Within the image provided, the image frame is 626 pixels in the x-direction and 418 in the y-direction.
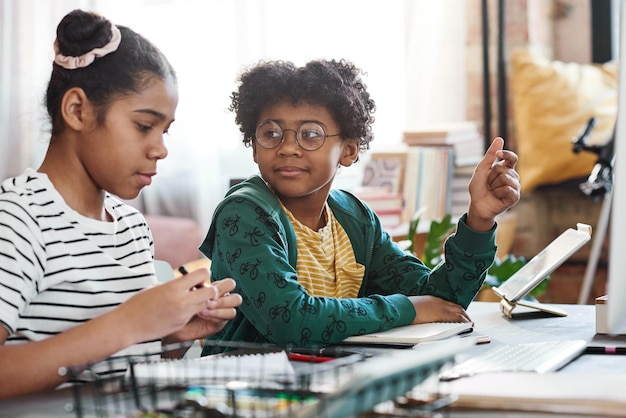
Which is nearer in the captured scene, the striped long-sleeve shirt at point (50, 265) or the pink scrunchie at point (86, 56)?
the striped long-sleeve shirt at point (50, 265)

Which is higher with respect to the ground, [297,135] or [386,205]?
[297,135]

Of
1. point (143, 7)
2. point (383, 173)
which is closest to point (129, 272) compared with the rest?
point (383, 173)

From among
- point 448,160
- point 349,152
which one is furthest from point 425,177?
point 349,152

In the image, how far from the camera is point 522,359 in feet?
3.72

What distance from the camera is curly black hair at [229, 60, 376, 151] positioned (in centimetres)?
162

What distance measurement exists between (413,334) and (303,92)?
49 centimetres

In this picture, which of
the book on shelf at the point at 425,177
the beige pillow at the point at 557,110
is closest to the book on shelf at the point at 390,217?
the book on shelf at the point at 425,177

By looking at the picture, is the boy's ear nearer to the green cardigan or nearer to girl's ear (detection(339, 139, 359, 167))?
the green cardigan

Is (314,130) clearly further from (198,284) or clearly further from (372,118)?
(198,284)

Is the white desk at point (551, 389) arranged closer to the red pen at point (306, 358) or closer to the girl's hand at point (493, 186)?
the red pen at point (306, 358)

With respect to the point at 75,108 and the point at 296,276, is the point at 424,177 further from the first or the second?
the point at 75,108

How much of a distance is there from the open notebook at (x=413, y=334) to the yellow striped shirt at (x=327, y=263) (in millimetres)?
212

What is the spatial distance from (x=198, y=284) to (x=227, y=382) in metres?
0.18

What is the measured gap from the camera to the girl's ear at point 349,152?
1.74 m
